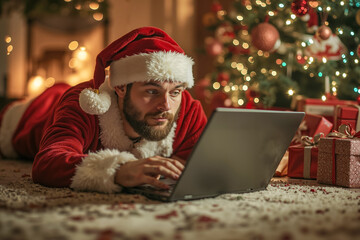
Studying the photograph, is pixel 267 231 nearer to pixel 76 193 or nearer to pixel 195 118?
pixel 76 193

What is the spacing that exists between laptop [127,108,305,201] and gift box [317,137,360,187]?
0.32 metres

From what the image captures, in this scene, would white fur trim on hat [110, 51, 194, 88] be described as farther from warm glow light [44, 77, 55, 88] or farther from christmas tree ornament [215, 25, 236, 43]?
warm glow light [44, 77, 55, 88]

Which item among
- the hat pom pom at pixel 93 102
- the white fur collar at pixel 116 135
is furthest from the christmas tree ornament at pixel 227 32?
the hat pom pom at pixel 93 102

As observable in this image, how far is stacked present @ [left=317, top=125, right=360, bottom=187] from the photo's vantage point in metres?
1.33

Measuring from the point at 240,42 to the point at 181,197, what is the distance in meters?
1.89

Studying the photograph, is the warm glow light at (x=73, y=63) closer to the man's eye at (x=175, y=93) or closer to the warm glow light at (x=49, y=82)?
the warm glow light at (x=49, y=82)

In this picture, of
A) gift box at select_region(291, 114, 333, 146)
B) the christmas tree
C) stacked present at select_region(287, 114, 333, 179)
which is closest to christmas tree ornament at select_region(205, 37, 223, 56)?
the christmas tree

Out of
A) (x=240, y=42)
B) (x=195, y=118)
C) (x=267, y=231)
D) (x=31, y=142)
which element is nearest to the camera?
(x=267, y=231)

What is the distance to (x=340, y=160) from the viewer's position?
136 cm

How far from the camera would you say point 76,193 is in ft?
3.52

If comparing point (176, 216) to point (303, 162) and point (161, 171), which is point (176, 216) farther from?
point (303, 162)

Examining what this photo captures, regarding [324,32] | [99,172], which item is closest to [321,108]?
[324,32]

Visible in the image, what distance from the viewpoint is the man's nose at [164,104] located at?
1247 mm

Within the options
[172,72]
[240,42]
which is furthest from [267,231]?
[240,42]
